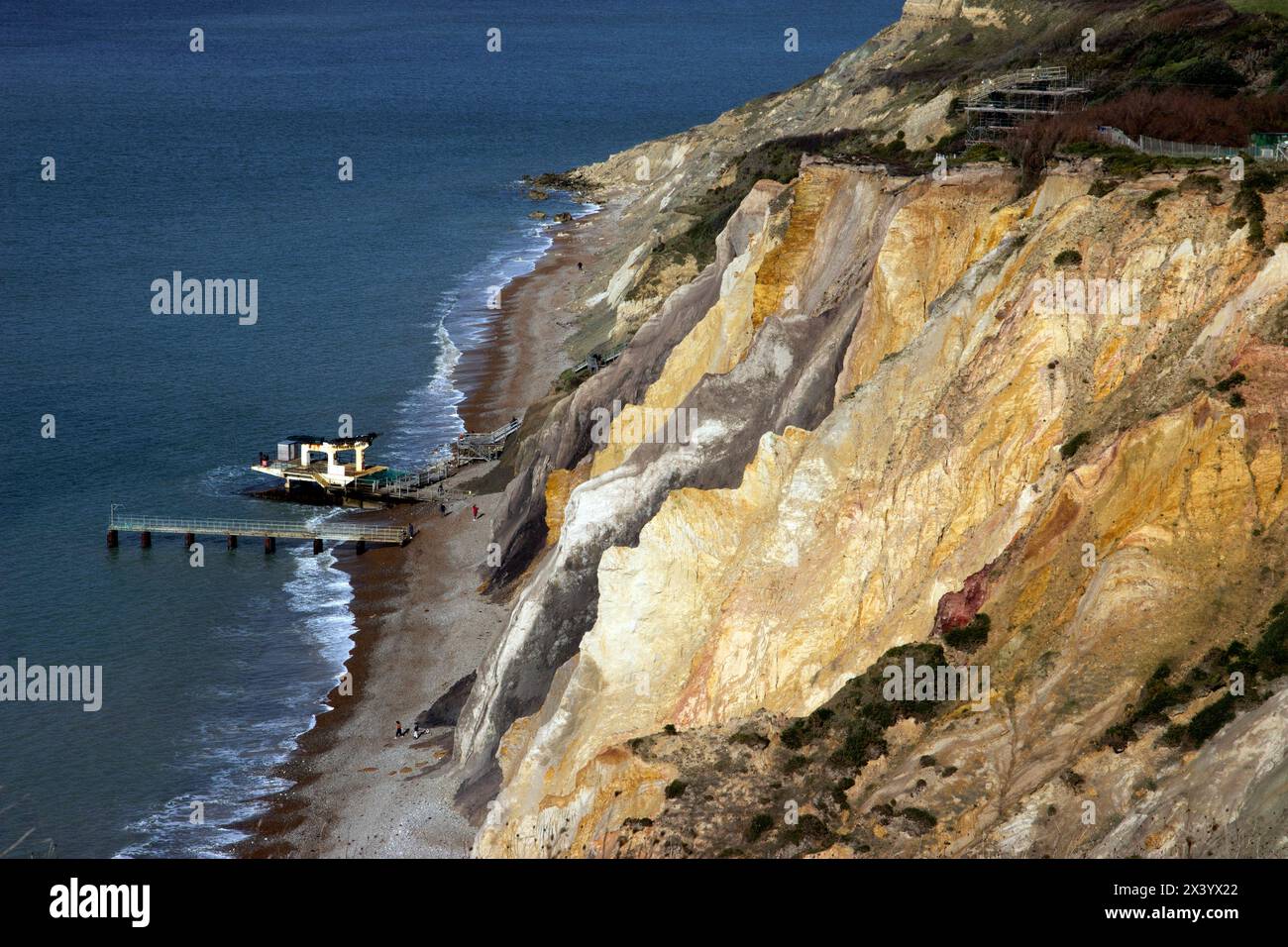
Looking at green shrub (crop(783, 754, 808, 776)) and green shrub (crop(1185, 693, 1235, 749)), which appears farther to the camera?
green shrub (crop(783, 754, 808, 776))

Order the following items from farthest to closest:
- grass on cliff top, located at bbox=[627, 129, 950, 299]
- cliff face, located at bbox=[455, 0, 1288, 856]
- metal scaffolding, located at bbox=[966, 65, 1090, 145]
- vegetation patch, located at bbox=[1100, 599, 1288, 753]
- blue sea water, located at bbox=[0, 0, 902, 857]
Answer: grass on cliff top, located at bbox=[627, 129, 950, 299] < metal scaffolding, located at bbox=[966, 65, 1090, 145] < blue sea water, located at bbox=[0, 0, 902, 857] < cliff face, located at bbox=[455, 0, 1288, 856] < vegetation patch, located at bbox=[1100, 599, 1288, 753]

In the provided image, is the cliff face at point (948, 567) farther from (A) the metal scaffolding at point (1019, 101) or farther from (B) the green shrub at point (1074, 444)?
(A) the metal scaffolding at point (1019, 101)

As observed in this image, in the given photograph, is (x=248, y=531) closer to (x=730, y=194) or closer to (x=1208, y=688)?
(x=730, y=194)

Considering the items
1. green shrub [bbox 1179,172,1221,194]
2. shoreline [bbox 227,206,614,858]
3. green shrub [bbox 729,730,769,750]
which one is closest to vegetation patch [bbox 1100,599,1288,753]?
green shrub [bbox 729,730,769,750]

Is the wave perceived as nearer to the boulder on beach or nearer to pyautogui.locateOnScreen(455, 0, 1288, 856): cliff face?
the boulder on beach

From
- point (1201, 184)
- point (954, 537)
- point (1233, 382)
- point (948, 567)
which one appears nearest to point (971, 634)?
point (948, 567)

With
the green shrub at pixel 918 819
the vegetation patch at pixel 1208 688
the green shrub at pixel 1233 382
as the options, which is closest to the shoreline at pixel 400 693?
the green shrub at pixel 918 819
